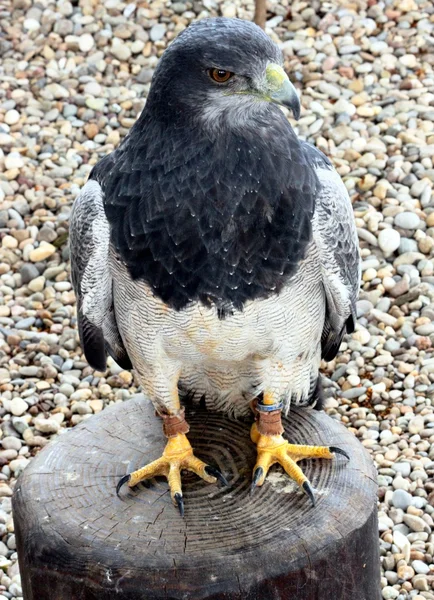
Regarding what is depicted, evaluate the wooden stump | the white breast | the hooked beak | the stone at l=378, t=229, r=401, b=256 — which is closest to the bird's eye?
the hooked beak

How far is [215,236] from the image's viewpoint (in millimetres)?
4070

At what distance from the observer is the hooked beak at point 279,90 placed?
12.5 ft

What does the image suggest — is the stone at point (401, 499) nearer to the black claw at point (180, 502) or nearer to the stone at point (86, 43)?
the black claw at point (180, 502)

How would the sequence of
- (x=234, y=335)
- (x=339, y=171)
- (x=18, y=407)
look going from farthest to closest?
1. (x=339, y=171)
2. (x=18, y=407)
3. (x=234, y=335)

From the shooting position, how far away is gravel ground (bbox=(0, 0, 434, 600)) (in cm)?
605

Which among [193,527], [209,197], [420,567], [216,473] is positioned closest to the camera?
[209,197]

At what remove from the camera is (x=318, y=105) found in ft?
27.2

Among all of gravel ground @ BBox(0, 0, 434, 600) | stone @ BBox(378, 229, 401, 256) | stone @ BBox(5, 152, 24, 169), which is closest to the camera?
gravel ground @ BBox(0, 0, 434, 600)

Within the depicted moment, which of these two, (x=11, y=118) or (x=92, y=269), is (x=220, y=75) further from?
(x=11, y=118)

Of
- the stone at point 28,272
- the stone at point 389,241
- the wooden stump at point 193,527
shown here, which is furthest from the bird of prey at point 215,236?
the stone at point 28,272

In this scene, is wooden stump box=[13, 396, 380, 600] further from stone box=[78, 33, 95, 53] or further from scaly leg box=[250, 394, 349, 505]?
stone box=[78, 33, 95, 53]

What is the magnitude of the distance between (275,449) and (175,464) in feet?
1.44

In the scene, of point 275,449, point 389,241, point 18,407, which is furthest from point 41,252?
point 275,449

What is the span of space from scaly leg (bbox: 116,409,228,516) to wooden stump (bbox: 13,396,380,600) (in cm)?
5
